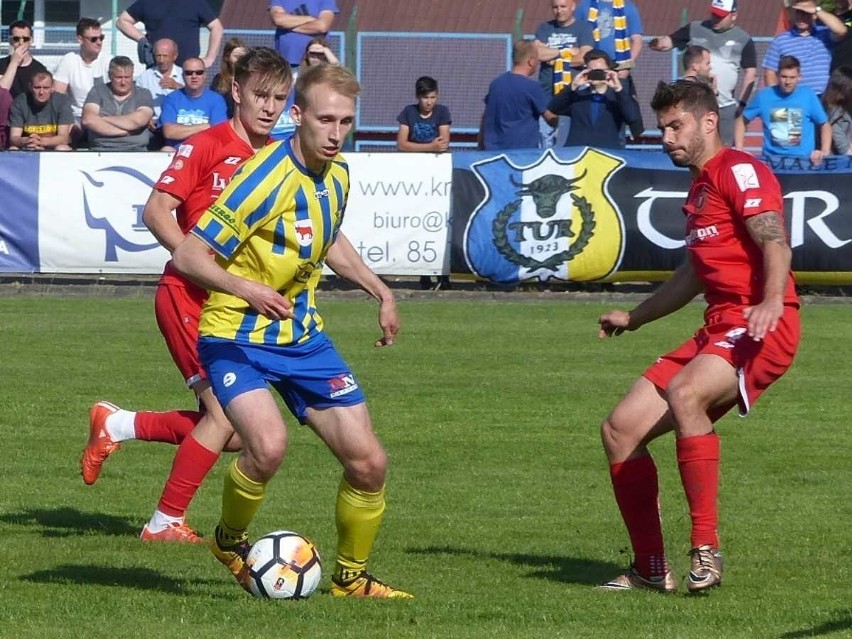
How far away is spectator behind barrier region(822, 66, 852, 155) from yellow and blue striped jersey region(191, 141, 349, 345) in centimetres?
1228

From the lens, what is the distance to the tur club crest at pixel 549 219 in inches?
645

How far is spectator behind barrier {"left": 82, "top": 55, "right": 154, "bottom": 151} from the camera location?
678 inches

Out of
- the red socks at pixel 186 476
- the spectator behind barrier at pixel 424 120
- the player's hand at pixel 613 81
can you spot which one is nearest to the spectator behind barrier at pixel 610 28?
the player's hand at pixel 613 81

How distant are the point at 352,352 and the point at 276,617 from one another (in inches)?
296

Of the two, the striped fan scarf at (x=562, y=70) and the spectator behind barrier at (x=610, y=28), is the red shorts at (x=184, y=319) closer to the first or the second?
the striped fan scarf at (x=562, y=70)

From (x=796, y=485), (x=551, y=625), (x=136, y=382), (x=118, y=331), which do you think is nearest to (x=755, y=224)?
(x=551, y=625)

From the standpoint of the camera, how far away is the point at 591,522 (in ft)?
25.4

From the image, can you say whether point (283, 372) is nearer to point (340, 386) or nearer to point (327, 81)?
point (340, 386)

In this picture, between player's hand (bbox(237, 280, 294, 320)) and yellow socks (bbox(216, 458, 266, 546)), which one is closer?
player's hand (bbox(237, 280, 294, 320))

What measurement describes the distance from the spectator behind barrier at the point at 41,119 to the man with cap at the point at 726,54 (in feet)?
22.1

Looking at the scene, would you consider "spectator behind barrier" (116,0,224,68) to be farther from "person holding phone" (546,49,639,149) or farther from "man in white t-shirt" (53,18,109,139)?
"person holding phone" (546,49,639,149)

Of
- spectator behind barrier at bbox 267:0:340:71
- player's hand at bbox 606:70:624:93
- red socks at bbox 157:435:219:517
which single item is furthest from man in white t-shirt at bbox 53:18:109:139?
red socks at bbox 157:435:219:517

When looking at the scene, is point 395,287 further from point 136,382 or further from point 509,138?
point 136,382

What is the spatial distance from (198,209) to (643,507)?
2.40 m
